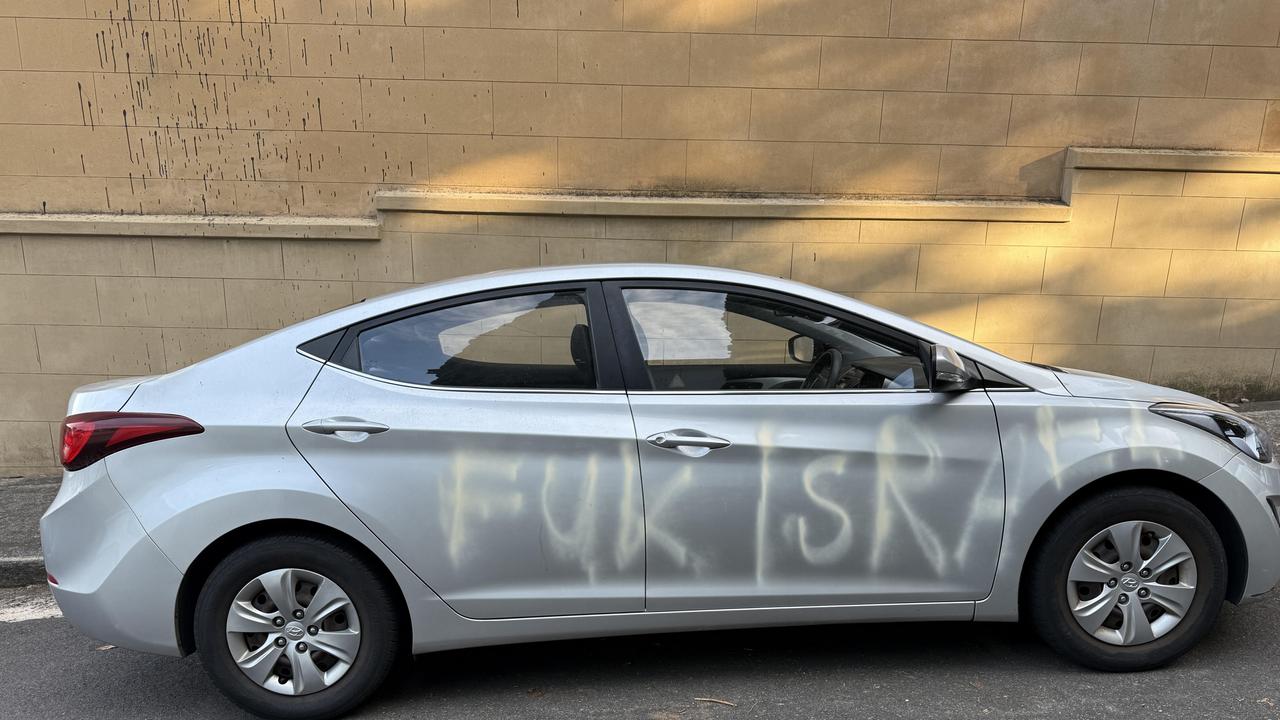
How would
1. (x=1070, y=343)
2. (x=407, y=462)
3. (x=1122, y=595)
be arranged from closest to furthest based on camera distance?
(x=407, y=462), (x=1122, y=595), (x=1070, y=343)

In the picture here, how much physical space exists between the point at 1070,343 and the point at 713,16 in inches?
138

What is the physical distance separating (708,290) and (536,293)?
641 millimetres

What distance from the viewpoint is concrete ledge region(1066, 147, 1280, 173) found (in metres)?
5.67

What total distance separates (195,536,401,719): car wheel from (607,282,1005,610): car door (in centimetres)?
99

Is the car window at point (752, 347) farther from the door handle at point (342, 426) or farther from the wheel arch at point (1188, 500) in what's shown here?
the door handle at point (342, 426)

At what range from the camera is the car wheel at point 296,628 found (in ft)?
9.01

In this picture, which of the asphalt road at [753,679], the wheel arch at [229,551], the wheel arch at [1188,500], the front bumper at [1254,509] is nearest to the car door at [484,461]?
the wheel arch at [229,551]

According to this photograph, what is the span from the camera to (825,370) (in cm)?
302

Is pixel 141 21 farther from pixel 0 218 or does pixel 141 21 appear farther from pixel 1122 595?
pixel 1122 595

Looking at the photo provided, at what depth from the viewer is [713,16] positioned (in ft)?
18.0

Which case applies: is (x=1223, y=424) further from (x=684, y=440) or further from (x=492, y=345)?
(x=492, y=345)

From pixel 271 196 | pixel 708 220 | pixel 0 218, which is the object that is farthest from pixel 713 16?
pixel 0 218

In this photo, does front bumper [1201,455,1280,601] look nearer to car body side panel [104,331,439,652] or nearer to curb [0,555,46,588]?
car body side panel [104,331,439,652]

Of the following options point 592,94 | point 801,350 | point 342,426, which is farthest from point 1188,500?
point 592,94
